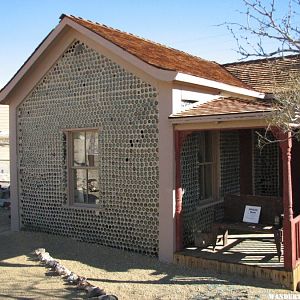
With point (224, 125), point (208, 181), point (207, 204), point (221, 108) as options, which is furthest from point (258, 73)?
point (224, 125)

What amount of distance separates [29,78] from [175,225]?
16.5ft

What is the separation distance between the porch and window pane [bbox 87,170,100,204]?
1.95m

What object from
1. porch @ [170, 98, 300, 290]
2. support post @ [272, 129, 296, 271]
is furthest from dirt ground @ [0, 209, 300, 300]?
support post @ [272, 129, 296, 271]

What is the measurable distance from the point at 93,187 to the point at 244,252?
11.1ft

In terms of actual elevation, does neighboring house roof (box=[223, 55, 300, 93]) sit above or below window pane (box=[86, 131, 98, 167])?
above

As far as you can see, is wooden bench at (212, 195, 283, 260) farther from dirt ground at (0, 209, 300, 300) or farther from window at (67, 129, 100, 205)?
window at (67, 129, 100, 205)

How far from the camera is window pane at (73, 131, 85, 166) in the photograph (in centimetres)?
966

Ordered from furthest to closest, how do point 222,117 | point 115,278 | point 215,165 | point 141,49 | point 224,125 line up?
point 215,165, point 141,49, point 224,125, point 222,117, point 115,278

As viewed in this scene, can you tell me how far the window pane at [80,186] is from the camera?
966 centimetres

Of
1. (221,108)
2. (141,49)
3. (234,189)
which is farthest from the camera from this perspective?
(234,189)

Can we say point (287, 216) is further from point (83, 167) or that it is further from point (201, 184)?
point (83, 167)

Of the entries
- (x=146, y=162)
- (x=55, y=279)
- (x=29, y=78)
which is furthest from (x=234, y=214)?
(x=29, y=78)

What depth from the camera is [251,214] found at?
8320mm

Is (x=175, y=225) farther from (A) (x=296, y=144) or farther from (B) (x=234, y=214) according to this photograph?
(A) (x=296, y=144)
